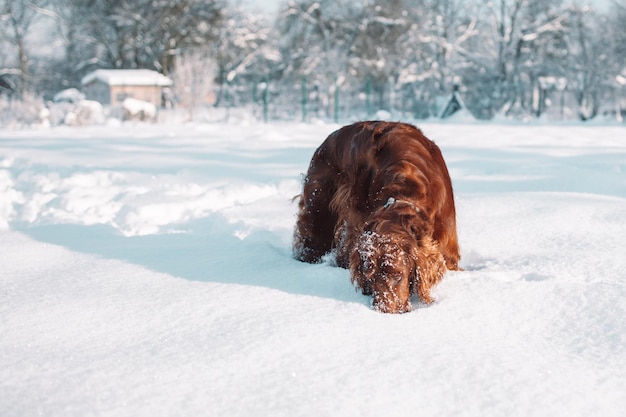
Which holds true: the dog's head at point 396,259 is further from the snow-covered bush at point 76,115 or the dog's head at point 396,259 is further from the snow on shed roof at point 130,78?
the snow on shed roof at point 130,78

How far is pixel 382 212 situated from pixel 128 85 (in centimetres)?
2607

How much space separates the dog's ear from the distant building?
2540cm

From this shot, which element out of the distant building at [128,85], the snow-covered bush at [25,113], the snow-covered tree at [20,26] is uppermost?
the snow-covered tree at [20,26]

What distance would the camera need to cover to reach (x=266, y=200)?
14.4 feet

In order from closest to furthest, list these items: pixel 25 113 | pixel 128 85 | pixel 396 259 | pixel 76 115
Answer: pixel 396 259, pixel 76 115, pixel 25 113, pixel 128 85

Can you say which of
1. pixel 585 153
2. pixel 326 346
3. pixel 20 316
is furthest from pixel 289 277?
pixel 585 153

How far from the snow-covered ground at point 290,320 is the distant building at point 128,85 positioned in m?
23.6

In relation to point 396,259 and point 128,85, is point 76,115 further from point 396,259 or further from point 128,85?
point 396,259

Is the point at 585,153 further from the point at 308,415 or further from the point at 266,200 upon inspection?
the point at 308,415

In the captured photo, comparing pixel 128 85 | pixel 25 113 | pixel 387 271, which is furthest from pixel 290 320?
pixel 128 85

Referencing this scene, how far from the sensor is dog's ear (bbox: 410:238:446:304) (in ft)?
7.03

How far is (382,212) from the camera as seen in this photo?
2209 millimetres

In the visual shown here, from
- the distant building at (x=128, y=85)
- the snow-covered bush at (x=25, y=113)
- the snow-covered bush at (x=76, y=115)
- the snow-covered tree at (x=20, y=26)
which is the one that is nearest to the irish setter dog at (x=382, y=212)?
the snow-covered bush at (x=76, y=115)

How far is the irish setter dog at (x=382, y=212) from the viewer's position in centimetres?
211
